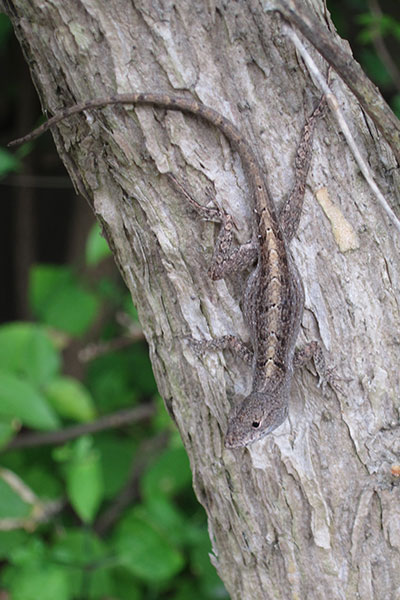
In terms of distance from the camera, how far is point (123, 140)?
89.8 inches

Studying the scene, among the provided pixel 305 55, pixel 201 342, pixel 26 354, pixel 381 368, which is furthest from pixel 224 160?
pixel 26 354

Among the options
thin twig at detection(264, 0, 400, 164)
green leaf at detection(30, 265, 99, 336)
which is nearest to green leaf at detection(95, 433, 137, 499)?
green leaf at detection(30, 265, 99, 336)

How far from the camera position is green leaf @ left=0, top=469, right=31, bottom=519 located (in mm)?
3779

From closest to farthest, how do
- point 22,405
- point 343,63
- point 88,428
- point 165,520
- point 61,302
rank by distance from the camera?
point 343,63, point 22,405, point 165,520, point 61,302, point 88,428

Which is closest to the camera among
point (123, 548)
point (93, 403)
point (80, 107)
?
point (80, 107)

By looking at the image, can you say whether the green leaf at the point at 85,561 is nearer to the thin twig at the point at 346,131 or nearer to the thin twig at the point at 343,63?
the thin twig at the point at 346,131

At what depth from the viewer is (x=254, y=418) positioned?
253cm

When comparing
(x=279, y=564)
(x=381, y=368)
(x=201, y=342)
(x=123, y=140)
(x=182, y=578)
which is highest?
(x=123, y=140)

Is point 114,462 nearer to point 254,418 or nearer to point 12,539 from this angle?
point 12,539

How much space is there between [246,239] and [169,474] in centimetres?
240

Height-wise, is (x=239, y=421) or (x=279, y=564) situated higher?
(x=239, y=421)

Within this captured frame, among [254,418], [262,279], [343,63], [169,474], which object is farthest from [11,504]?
[343,63]

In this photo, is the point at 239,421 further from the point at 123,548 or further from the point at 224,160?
the point at 123,548

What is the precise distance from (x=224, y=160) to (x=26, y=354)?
7.86 feet
